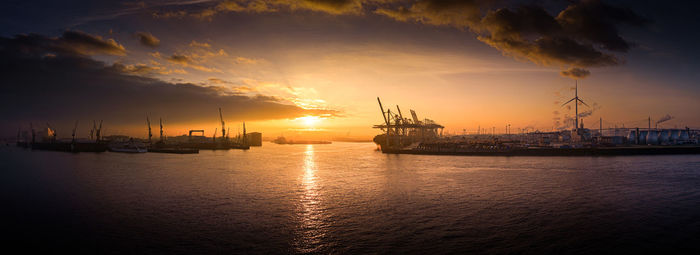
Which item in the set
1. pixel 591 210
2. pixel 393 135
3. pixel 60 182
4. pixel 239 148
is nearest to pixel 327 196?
pixel 591 210

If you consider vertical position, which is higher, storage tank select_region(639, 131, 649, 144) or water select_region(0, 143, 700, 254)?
storage tank select_region(639, 131, 649, 144)

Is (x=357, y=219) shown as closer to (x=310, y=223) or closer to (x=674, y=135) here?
(x=310, y=223)

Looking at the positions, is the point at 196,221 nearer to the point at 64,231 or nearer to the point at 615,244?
the point at 64,231

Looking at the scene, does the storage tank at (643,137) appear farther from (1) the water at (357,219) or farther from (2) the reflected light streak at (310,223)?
(2) the reflected light streak at (310,223)

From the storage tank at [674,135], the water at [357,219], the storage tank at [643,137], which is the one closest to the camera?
the water at [357,219]

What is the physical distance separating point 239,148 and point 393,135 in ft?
293

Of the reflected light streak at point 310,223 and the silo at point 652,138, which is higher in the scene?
the silo at point 652,138

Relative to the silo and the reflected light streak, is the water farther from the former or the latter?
the silo

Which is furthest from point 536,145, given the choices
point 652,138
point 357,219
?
point 357,219


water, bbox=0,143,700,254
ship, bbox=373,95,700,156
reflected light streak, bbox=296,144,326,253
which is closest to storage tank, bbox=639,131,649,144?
ship, bbox=373,95,700,156

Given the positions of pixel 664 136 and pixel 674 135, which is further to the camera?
pixel 674 135

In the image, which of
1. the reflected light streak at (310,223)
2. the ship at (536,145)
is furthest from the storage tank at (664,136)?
the reflected light streak at (310,223)

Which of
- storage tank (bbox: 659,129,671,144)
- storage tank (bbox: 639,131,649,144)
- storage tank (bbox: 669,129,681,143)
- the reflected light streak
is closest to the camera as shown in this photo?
the reflected light streak

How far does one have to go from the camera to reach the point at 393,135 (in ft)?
492
